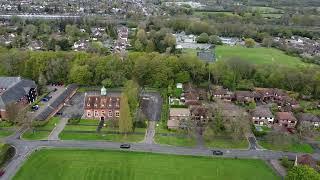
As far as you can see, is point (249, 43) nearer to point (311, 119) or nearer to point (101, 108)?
point (311, 119)

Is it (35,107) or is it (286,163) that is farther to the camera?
(35,107)

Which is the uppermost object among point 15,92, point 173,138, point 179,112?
point 15,92

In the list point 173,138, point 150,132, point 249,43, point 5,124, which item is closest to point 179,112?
point 150,132

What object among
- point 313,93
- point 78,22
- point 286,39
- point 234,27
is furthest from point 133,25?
point 313,93

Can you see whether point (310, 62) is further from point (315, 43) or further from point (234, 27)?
point (234, 27)

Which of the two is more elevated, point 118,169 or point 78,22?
point 78,22
